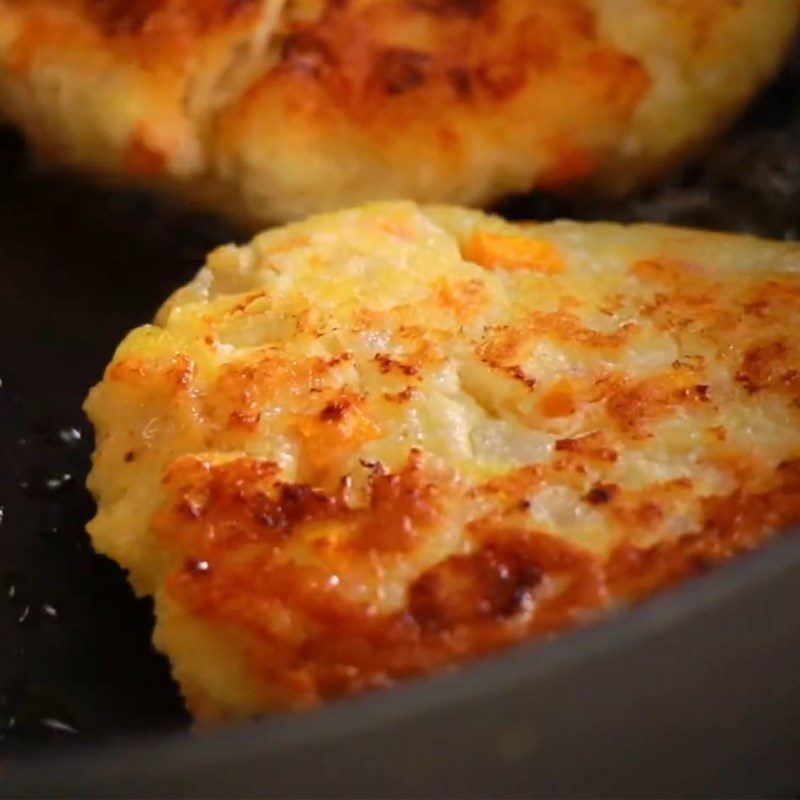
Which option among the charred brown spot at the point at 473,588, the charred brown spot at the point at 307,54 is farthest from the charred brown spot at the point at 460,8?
the charred brown spot at the point at 473,588

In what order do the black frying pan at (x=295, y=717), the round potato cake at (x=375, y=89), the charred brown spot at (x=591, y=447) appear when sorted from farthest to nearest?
the round potato cake at (x=375, y=89) < the charred brown spot at (x=591, y=447) < the black frying pan at (x=295, y=717)

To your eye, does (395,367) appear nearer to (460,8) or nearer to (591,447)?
(591,447)

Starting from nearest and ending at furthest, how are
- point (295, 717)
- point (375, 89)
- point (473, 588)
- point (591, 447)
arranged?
point (295, 717) < point (473, 588) < point (591, 447) < point (375, 89)

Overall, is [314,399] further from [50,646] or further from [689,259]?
[689,259]

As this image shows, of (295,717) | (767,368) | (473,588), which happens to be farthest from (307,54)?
(295,717)

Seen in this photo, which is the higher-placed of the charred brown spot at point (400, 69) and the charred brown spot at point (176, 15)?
the charred brown spot at point (176, 15)

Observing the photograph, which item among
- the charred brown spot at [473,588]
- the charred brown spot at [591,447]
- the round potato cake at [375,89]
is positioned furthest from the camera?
the round potato cake at [375,89]

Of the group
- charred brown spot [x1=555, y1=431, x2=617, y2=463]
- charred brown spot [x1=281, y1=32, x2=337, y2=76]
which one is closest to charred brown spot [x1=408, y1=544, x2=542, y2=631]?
charred brown spot [x1=555, y1=431, x2=617, y2=463]

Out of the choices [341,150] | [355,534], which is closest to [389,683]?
[355,534]

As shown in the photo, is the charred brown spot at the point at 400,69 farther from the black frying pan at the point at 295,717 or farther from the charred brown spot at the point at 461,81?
the black frying pan at the point at 295,717
